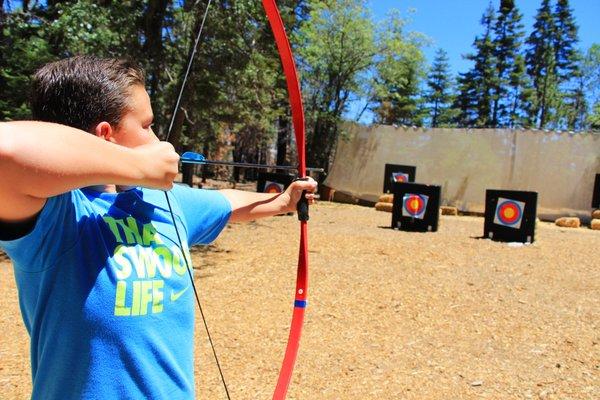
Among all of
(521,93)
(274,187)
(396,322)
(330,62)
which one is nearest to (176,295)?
(396,322)

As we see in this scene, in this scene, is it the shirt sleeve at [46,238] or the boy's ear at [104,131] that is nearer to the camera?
the shirt sleeve at [46,238]

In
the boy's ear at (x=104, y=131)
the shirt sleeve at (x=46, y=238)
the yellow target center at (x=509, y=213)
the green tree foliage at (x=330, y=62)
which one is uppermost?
the green tree foliage at (x=330, y=62)

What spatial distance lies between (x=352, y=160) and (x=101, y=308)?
1298 cm

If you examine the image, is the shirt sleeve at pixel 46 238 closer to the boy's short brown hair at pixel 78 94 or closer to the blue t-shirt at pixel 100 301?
the blue t-shirt at pixel 100 301

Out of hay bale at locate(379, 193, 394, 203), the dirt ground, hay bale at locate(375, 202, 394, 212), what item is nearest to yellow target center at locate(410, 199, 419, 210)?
the dirt ground

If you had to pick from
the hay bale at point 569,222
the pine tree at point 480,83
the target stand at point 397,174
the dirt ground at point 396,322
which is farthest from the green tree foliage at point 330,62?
the pine tree at point 480,83

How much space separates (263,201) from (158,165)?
0.72 metres

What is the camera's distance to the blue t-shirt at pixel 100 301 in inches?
33.3

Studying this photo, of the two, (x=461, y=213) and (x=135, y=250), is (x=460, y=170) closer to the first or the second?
(x=461, y=213)

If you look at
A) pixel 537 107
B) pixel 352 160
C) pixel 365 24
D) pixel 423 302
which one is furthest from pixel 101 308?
pixel 537 107

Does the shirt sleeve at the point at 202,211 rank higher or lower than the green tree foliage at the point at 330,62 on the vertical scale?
lower

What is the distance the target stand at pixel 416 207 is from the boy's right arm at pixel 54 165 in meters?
7.72

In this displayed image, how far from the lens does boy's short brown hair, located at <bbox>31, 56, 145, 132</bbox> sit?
2.81 feet

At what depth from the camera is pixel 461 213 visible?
12.1m
